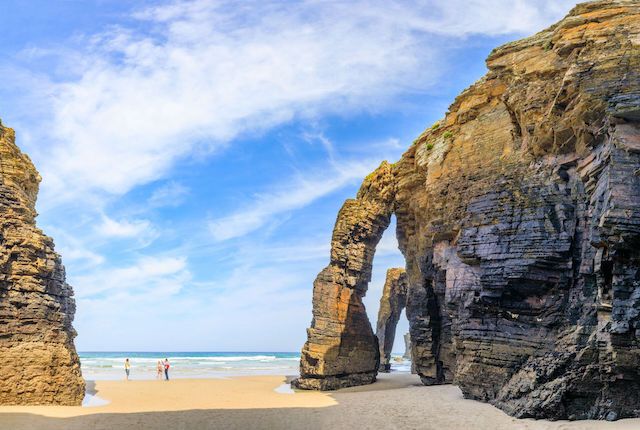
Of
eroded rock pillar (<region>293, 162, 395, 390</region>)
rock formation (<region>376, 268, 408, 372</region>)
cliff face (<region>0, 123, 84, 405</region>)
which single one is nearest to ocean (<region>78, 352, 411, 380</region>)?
rock formation (<region>376, 268, 408, 372</region>)

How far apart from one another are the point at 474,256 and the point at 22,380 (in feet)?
59.5

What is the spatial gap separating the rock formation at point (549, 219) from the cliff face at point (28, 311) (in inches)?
640

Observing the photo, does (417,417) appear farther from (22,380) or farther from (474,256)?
(22,380)

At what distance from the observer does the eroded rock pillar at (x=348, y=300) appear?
27875mm

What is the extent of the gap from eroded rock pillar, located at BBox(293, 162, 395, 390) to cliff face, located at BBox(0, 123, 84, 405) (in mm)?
13492

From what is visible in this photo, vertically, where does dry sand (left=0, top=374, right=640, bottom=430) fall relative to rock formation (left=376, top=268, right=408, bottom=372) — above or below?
below

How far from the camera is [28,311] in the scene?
18.2 metres

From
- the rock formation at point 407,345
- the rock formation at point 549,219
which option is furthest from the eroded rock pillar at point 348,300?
the rock formation at point 407,345

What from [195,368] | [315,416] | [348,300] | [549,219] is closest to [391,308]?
[348,300]

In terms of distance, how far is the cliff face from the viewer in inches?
682

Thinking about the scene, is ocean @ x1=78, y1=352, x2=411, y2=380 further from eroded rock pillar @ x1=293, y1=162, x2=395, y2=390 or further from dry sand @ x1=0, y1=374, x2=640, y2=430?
dry sand @ x1=0, y1=374, x2=640, y2=430

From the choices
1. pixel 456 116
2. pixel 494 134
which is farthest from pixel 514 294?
pixel 456 116

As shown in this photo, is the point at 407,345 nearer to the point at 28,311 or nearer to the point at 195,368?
the point at 195,368

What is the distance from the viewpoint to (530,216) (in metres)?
16.2
